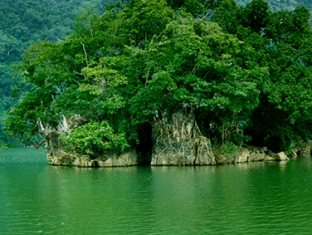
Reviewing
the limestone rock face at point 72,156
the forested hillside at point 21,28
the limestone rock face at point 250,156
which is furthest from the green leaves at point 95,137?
the forested hillside at point 21,28

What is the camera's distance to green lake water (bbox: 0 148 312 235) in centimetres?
1111

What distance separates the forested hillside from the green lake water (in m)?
62.4

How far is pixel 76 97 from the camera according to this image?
28219 mm

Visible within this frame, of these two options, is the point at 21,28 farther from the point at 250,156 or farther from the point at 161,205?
the point at 161,205

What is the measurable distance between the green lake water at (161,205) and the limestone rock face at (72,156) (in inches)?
294

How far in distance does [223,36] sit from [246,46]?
9.34 feet

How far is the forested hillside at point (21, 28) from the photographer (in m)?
79.6

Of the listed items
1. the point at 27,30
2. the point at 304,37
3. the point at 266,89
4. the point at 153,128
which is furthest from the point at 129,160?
the point at 27,30

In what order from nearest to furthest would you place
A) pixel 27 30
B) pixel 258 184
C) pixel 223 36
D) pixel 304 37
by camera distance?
pixel 258 184 < pixel 223 36 < pixel 304 37 < pixel 27 30

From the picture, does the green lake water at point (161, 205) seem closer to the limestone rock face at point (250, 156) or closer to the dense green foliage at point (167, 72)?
the dense green foliage at point (167, 72)

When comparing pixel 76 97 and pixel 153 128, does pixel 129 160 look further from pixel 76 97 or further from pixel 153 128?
pixel 76 97

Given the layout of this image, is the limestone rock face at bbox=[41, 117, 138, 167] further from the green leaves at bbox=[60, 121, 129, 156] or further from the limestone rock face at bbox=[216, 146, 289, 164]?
the limestone rock face at bbox=[216, 146, 289, 164]

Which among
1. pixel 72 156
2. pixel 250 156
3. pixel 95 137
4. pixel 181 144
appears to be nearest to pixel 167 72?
pixel 181 144

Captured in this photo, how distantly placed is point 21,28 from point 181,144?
6847 centimetres
